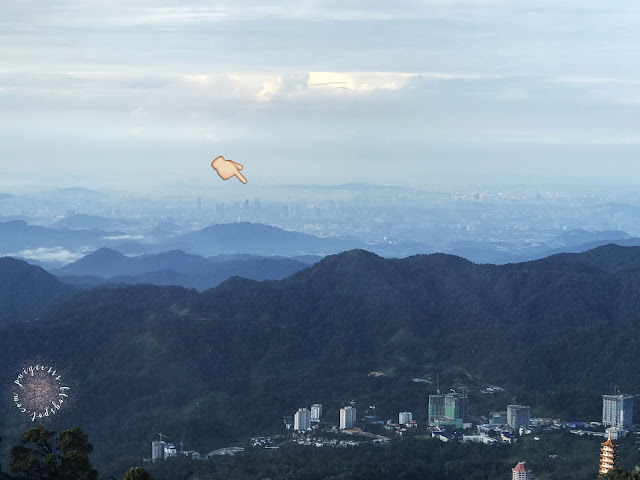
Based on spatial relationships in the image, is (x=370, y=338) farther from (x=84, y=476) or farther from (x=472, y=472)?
(x=84, y=476)

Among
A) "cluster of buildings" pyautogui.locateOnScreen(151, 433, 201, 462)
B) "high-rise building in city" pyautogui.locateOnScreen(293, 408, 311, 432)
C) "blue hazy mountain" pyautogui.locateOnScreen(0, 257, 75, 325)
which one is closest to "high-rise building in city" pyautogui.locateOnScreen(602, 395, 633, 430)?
"high-rise building in city" pyautogui.locateOnScreen(293, 408, 311, 432)

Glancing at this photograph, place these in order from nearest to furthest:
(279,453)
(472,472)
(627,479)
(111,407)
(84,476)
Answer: (84,476), (627,479), (472,472), (279,453), (111,407)

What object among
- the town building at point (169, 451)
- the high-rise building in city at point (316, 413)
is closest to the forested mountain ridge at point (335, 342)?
the town building at point (169, 451)

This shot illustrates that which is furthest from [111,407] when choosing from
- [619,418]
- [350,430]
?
[619,418]

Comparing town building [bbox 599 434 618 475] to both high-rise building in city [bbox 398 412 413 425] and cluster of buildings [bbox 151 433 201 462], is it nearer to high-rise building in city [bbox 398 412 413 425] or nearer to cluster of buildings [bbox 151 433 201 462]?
cluster of buildings [bbox 151 433 201 462]

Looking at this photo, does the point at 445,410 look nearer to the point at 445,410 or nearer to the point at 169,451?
the point at 445,410

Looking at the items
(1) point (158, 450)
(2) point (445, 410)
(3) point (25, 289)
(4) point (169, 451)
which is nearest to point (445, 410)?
(2) point (445, 410)
